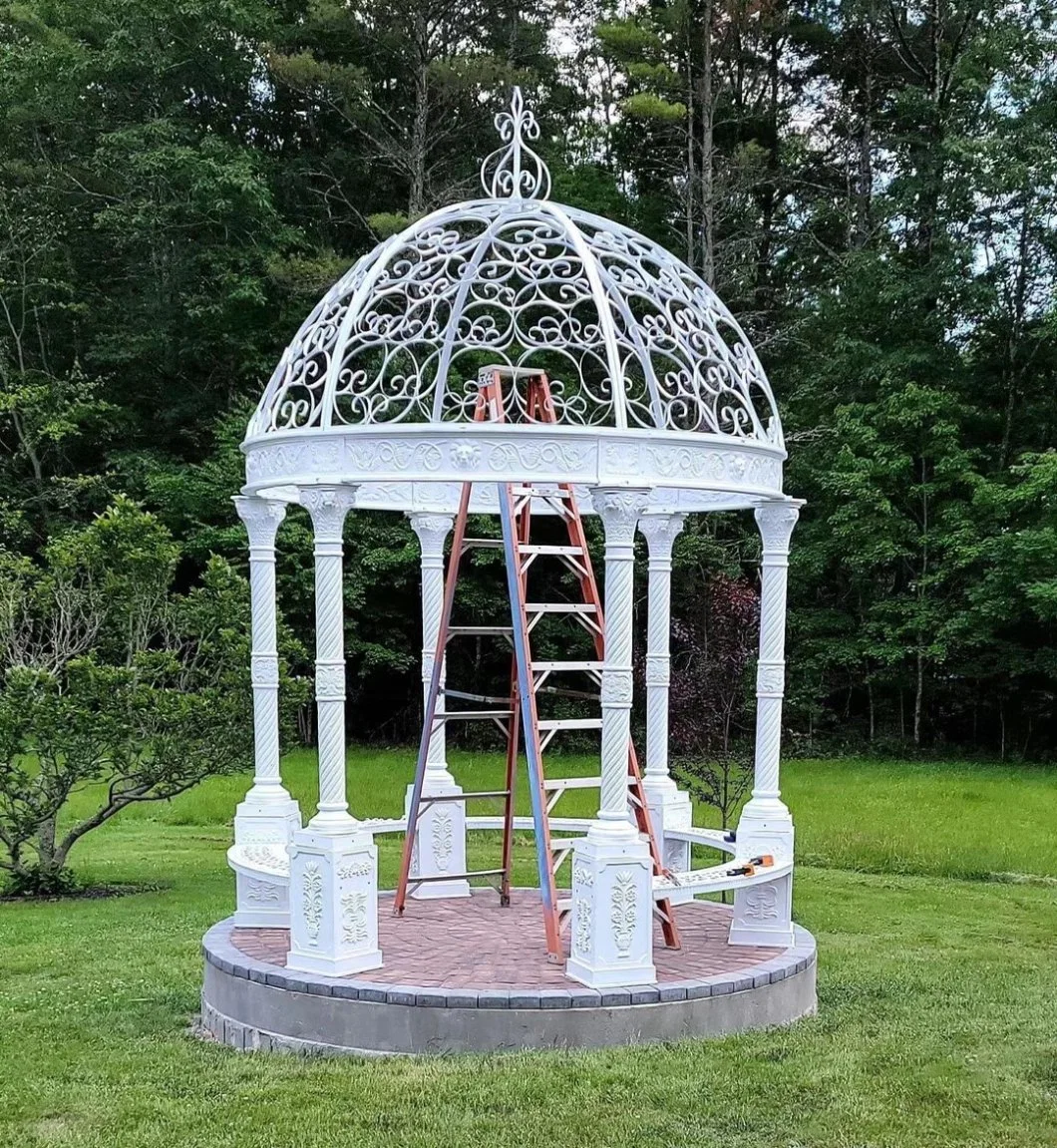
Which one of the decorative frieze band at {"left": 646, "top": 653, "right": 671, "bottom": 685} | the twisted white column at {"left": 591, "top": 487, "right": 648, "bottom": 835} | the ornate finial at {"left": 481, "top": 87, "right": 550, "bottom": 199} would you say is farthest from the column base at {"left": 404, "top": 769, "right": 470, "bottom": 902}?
the ornate finial at {"left": 481, "top": 87, "right": 550, "bottom": 199}

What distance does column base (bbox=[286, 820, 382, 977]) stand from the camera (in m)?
5.55

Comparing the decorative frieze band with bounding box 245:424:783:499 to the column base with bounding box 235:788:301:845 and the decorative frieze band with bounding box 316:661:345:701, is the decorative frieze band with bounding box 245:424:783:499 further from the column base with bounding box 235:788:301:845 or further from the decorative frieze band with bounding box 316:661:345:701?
the column base with bounding box 235:788:301:845

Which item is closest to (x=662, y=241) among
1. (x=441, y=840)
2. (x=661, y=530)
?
(x=661, y=530)

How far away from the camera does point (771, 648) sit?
670 centimetres

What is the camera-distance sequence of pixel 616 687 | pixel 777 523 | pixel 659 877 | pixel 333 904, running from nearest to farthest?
pixel 333 904, pixel 616 687, pixel 659 877, pixel 777 523

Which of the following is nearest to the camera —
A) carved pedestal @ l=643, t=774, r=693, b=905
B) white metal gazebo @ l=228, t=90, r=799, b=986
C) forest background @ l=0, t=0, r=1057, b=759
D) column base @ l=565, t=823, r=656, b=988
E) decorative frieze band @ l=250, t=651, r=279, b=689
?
column base @ l=565, t=823, r=656, b=988

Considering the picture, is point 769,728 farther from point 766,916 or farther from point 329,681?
point 329,681

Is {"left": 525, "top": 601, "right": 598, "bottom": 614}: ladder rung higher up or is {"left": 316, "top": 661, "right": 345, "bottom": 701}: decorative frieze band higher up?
{"left": 525, "top": 601, "right": 598, "bottom": 614}: ladder rung

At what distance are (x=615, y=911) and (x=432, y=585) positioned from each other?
10.4 feet

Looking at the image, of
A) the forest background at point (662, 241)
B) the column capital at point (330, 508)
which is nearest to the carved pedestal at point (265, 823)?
the column capital at point (330, 508)

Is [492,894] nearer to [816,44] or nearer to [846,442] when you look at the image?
[846,442]

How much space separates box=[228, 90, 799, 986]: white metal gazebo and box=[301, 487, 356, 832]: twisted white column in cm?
1

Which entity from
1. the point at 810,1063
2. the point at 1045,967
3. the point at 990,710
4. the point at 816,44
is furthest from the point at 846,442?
the point at 810,1063

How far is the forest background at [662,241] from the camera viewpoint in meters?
17.7
